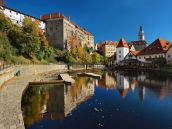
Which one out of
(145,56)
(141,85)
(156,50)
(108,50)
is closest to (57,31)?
(145,56)

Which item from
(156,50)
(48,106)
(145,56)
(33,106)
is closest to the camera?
(33,106)

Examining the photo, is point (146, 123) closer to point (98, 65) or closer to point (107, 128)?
point (107, 128)

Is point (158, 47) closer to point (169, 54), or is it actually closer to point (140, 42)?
point (169, 54)

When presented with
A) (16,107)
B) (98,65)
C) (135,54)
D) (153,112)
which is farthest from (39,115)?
(98,65)

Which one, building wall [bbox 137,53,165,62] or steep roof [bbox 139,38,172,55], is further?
steep roof [bbox 139,38,172,55]

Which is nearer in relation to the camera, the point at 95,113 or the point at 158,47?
the point at 95,113

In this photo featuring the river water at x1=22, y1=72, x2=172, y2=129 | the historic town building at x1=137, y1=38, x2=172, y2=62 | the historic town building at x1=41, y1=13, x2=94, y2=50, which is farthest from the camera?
the historic town building at x1=41, y1=13, x2=94, y2=50

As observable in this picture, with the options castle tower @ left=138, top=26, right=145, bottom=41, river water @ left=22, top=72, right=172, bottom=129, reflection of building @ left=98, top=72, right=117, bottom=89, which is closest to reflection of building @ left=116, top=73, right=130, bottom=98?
reflection of building @ left=98, top=72, right=117, bottom=89

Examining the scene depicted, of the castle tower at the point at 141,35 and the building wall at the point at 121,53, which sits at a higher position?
the castle tower at the point at 141,35

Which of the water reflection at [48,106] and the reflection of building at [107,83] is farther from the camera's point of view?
the reflection of building at [107,83]

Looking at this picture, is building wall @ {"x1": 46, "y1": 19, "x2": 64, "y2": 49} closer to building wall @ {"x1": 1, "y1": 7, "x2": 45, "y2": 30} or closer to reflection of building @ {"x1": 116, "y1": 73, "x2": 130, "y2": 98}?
building wall @ {"x1": 1, "y1": 7, "x2": 45, "y2": 30}

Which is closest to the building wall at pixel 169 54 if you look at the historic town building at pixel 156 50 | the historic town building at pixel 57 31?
the historic town building at pixel 156 50

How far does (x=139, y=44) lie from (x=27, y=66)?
11087 centimetres

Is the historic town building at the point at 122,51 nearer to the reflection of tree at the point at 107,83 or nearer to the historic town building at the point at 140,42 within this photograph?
the historic town building at the point at 140,42
